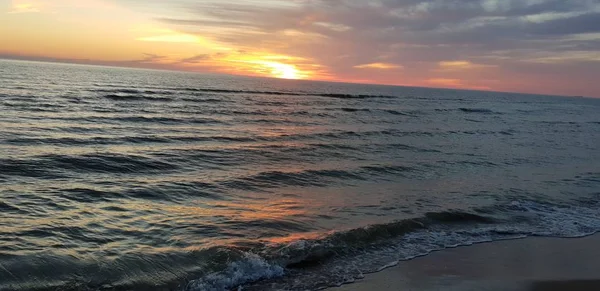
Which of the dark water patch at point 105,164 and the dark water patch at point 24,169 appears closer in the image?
the dark water patch at point 24,169

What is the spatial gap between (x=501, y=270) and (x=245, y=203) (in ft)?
20.7

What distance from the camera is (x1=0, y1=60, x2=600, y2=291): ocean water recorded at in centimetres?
763

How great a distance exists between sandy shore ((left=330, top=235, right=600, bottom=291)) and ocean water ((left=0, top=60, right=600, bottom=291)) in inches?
18.2

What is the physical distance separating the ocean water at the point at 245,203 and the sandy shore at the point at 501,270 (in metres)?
0.46

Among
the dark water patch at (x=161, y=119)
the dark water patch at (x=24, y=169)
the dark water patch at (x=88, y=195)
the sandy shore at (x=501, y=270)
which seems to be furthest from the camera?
the dark water patch at (x=161, y=119)

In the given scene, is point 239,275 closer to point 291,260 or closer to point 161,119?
point 291,260

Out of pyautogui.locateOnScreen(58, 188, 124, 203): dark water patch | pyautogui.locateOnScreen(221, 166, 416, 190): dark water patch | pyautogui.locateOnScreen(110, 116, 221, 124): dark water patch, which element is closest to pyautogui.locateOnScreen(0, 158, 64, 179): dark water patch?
pyautogui.locateOnScreen(58, 188, 124, 203): dark water patch

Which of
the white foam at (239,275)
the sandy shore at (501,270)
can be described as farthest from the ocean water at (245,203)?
the sandy shore at (501,270)

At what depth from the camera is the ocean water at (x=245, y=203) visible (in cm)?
763

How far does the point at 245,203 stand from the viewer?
11727mm

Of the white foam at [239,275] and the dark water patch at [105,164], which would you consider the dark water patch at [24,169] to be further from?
the white foam at [239,275]

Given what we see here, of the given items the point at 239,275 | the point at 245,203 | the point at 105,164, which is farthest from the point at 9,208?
the point at 239,275

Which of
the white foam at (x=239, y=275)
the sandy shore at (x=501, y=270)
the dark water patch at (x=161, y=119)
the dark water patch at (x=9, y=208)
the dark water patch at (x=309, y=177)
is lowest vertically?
the white foam at (x=239, y=275)

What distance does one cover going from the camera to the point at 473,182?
1628cm
